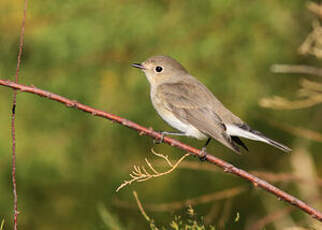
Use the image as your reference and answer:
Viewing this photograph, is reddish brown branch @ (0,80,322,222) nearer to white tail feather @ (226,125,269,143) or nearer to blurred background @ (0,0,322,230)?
white tail feather @ (226,125,269,143)

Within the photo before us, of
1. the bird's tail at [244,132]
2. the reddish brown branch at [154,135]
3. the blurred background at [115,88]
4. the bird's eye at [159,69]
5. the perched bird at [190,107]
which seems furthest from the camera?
the bird's eye at [159,69]

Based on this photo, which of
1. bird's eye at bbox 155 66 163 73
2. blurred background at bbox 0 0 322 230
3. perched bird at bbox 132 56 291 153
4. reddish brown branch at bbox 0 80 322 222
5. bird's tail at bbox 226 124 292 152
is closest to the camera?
reddish brown branch at bbox 0 80 322 222

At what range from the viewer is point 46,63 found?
343 cm

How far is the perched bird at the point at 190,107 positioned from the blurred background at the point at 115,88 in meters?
0.11

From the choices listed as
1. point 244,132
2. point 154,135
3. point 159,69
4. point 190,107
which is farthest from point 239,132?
point 154,135

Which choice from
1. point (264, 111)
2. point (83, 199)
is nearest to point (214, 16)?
point (264, 111)

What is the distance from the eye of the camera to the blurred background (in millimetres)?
3334

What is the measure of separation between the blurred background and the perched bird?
0.11 meters

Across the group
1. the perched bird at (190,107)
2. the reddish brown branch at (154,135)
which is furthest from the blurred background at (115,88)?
the reddish brown branch at (154,135)

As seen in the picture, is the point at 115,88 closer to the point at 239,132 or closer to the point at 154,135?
the point at 239,132

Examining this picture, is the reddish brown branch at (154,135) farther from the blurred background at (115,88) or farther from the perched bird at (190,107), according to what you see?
the blurred background at (115,88)

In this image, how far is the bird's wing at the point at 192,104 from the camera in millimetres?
3197

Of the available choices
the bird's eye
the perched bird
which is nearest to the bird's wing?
the perched bird

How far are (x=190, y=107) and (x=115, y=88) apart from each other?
500mm
